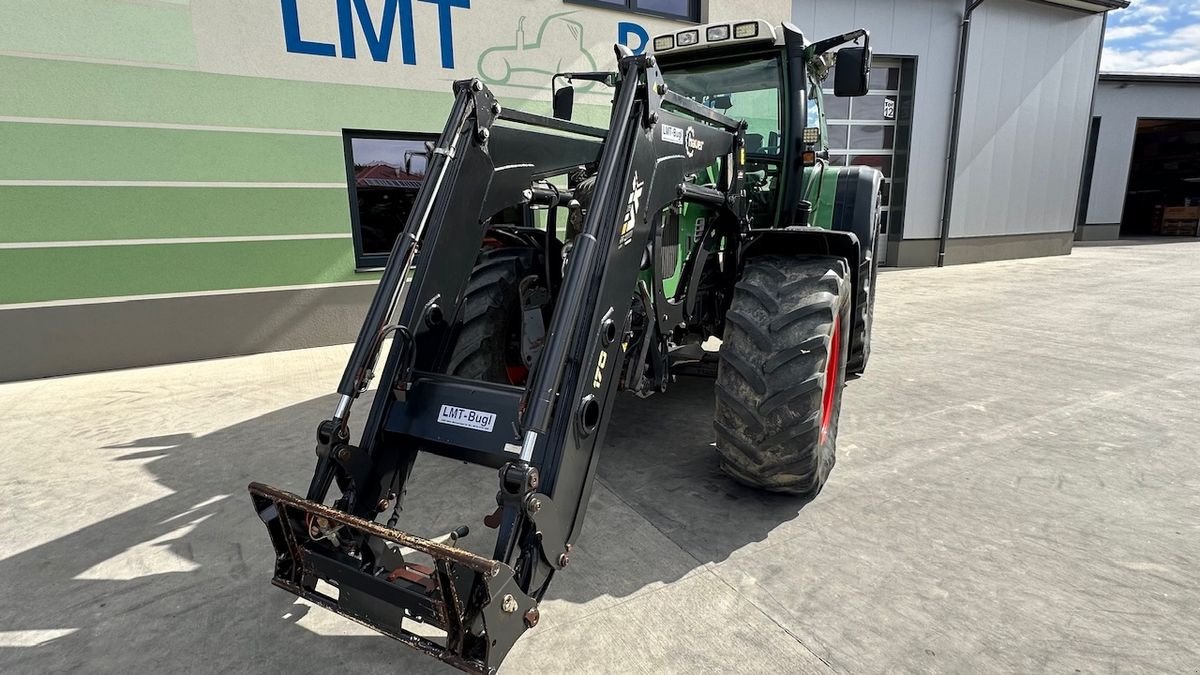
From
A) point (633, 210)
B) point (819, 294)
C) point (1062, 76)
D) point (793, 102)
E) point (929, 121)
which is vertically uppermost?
point (1062, 76)

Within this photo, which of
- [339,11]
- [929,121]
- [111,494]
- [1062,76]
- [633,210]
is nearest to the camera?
[633,210]

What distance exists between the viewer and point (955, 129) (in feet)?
40.2

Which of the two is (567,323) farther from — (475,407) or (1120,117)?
(1120,117)

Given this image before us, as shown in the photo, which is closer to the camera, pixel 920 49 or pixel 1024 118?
pixel 920 49

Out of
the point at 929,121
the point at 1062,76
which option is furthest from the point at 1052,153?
the point at 929,121

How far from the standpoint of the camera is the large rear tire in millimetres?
2793

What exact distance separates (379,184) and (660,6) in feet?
14.0

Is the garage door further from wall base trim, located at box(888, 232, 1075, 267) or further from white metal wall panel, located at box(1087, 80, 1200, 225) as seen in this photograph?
white metal wall panel, located at box(1087, 80, 1200, 225)

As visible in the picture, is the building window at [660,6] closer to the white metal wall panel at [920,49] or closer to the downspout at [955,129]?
the white metal wall panel at [920,49]

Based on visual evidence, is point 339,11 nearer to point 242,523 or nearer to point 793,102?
point 793,102

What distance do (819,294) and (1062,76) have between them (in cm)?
1476

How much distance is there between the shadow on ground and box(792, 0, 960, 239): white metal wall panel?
407 inches

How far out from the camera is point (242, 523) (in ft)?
10.0

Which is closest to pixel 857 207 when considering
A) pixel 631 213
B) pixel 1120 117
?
pixel 631 213
